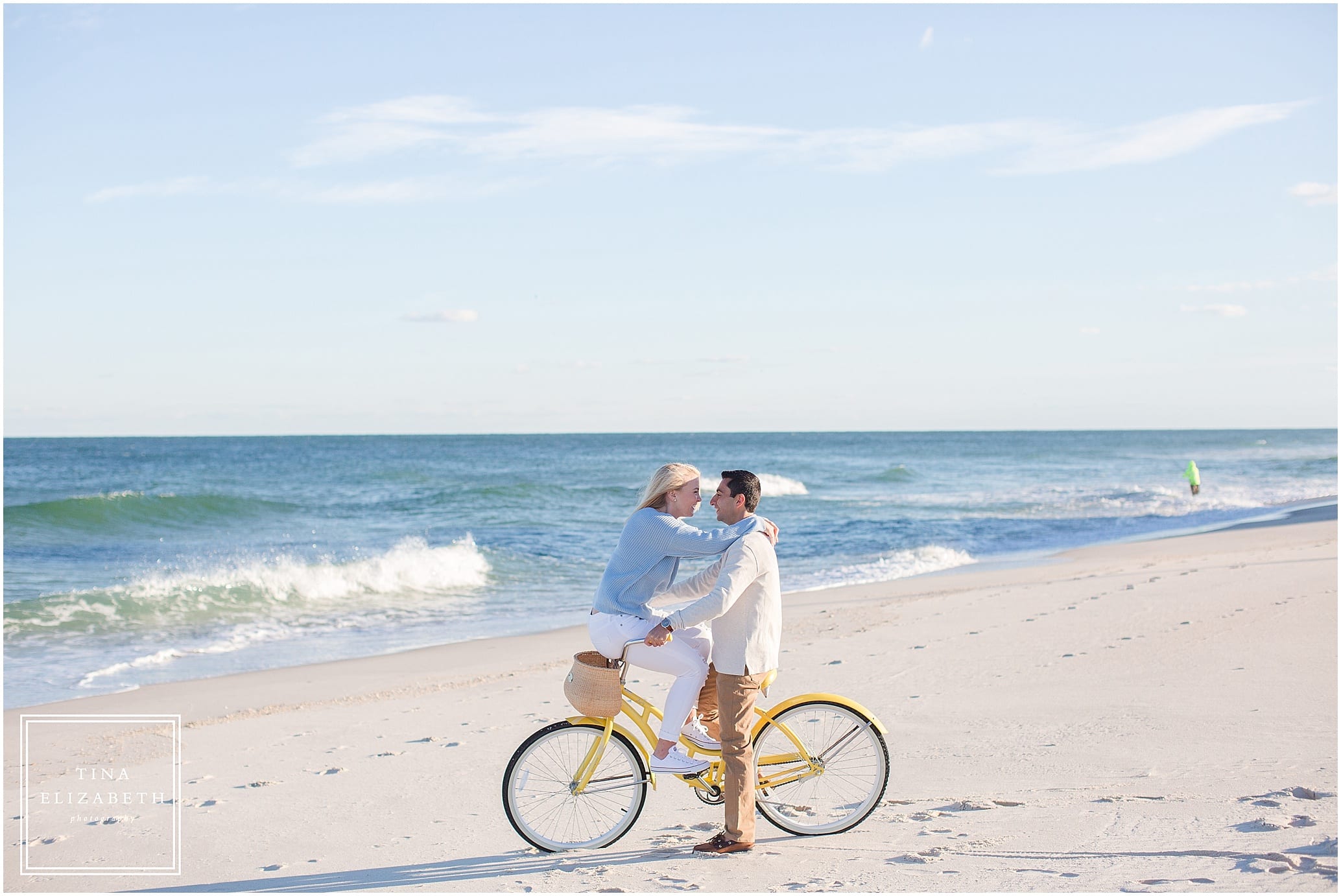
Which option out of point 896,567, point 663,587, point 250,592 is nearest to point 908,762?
point 663,587

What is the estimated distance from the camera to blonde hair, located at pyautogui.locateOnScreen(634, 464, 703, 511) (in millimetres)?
4234

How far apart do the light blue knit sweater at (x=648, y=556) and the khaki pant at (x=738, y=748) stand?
47 centimetres

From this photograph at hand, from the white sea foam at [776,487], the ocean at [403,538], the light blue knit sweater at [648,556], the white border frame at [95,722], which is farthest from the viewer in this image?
the white sea foam at [776,487]

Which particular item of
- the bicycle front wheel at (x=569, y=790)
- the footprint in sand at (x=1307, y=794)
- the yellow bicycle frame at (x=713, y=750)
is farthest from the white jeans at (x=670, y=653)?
the footprint in sand at (x=1307, y=794)

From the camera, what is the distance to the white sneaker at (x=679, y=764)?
4.38 m

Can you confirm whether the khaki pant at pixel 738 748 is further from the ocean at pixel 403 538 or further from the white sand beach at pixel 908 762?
the ocean at pixel 403 538

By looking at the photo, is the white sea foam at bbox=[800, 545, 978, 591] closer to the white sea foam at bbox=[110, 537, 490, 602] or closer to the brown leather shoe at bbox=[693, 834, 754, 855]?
the white sea foam at bbox=[110, 537, 490, 602]

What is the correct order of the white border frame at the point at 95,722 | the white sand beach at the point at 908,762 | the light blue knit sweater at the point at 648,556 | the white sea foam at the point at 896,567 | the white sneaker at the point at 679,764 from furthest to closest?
1. the white sea foam at the point at 896,567
2. the white border frame at the point at 95,722
3. the white sneaker at the point at 679,764
4. the light blue knit sweater at the point at 648,556
5. the white sand beach at the point at 908,762

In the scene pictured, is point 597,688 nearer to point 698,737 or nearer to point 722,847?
point 698,737

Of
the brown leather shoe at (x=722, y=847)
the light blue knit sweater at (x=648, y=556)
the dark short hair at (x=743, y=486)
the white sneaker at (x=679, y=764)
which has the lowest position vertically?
the brown leather shoe at (x=722, y=847)

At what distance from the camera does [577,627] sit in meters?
11.9

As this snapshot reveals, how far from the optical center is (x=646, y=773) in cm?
448

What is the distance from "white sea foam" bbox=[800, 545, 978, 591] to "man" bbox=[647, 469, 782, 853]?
10.3 metres

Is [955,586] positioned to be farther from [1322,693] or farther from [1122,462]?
[1122,462]
